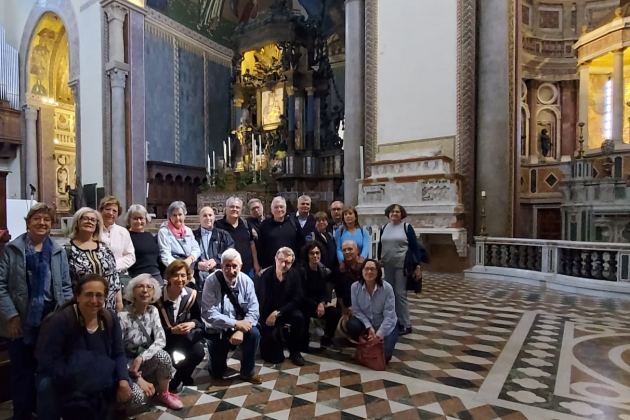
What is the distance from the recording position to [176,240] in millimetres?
3861

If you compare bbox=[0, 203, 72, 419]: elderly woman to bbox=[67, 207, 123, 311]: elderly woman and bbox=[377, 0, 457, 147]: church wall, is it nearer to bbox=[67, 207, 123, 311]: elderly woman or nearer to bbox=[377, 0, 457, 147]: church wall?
bbox=[67, 207, 123, 311]: elderly woman

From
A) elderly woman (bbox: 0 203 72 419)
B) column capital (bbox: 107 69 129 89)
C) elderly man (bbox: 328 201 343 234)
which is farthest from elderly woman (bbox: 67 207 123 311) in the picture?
column capital (bbox: 107 69 129 89)

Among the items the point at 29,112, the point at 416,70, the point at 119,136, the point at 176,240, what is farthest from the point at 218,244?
the point at 29,112

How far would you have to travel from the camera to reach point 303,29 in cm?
1425

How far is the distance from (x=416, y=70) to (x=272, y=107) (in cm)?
663

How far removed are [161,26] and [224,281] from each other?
42.8 feet

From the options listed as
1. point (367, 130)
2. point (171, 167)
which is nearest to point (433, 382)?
point (367, 130)

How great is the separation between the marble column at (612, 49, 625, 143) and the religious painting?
10.2m

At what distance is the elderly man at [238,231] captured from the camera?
4.22 m

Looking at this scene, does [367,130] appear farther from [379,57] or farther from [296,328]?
[296,328]

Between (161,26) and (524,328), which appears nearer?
(524,328)

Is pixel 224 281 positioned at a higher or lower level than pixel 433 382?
higher

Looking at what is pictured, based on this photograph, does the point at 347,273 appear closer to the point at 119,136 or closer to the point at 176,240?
the point at 176,240

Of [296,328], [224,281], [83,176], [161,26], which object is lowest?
[296,328]
